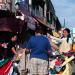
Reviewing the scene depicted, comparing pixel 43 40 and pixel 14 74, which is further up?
pixel 43 40

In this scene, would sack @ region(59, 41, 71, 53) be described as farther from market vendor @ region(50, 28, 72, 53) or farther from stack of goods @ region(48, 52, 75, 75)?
stack of goods @ region(48, 52, 75, 75)

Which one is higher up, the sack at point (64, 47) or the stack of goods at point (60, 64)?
Result: the sack at point (64, 47)

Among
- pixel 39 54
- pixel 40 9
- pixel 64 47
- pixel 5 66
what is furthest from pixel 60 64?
pixel 40 9

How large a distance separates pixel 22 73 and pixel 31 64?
2.76 m

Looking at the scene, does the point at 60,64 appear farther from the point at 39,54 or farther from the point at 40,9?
the point at 40,9

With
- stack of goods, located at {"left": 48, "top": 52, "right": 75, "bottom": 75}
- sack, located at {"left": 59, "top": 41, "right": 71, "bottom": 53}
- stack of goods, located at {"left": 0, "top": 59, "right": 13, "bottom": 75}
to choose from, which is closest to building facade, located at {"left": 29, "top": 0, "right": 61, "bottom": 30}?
stack of goods, located at {"left": 48, "top": 52, "right": 75, "bottom": 75}

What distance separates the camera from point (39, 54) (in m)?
10.3

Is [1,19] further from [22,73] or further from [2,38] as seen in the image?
[22,73]

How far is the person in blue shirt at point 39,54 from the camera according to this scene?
10242mm

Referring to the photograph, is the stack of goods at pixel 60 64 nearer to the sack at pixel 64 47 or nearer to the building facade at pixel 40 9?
the sack at pixel 64 47

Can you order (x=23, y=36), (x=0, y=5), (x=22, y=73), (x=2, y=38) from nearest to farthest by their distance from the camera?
(x=22, y=73) < (x=2, y=38) < (x=0, y=5) < (x=23, y=36)

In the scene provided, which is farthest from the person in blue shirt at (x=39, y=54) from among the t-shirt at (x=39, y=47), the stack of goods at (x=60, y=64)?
the stack of goods at (x=60, y=64)

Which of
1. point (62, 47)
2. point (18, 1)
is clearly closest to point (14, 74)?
point (62, 47)

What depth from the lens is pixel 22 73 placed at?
13031 mm
